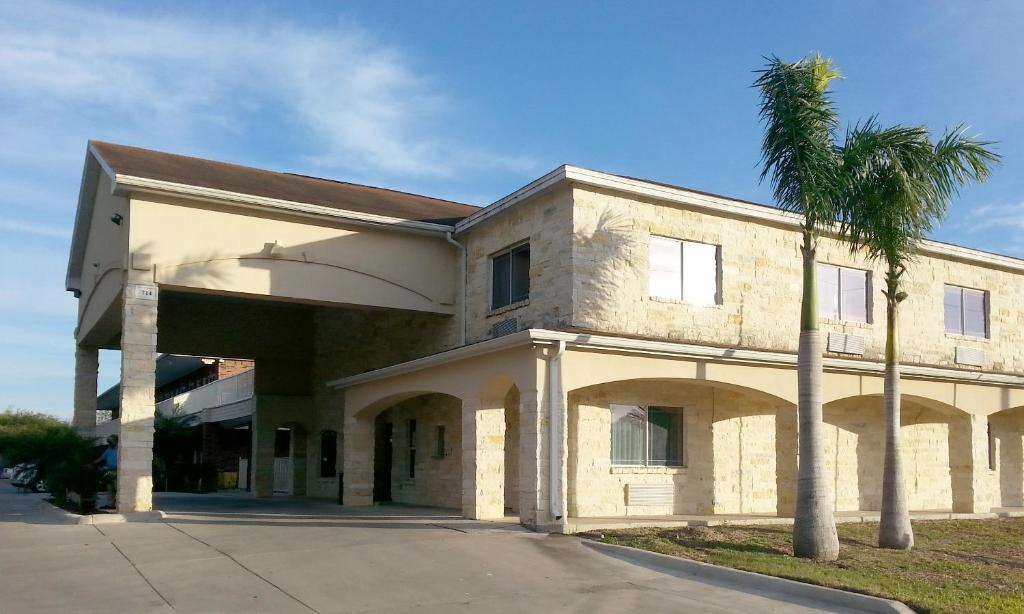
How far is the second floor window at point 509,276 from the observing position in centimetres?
1938

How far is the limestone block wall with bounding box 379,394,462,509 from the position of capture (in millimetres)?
20797

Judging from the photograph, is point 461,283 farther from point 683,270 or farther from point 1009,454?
point 1009,454

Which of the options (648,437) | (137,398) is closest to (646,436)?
(648,437)

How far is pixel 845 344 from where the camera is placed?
2047cm

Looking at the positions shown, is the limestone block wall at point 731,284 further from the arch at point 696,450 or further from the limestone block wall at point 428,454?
the limestone block wall at point 428,454

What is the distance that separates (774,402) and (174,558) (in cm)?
A: 1104

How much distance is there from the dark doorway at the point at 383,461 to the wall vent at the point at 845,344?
10.7 m

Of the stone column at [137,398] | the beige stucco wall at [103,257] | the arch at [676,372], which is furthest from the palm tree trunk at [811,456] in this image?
the beige stucco wall at [103,257]

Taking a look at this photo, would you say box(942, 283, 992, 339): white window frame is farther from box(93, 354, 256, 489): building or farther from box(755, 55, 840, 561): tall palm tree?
box(93, 354, 256, 489): building

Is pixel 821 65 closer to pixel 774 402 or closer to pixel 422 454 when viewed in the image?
pixel 774 402

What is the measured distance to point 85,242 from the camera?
27484 millimetres

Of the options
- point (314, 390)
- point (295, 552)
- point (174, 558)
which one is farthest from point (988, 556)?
point (314, 390)

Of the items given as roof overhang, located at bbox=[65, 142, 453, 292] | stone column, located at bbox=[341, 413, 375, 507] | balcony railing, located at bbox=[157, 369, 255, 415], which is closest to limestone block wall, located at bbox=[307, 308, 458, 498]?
stone column, located at bbox=[341, 413, 375, 507]

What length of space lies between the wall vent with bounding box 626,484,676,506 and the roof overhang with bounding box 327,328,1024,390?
301 centimetres
